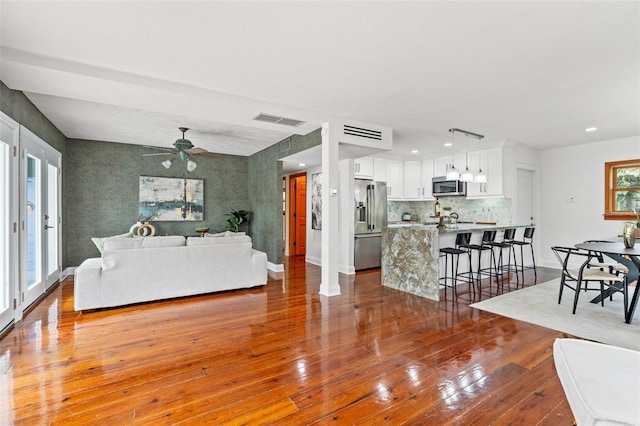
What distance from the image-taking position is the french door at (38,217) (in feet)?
11.5

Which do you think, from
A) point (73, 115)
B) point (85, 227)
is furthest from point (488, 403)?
point (85, 227)

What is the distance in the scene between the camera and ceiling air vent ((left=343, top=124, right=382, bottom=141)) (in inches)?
183

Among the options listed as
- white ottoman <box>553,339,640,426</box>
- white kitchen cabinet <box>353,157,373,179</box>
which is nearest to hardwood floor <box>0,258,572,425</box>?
white ottoman <box>553,339,640,426</box>

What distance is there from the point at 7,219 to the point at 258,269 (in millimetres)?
2917

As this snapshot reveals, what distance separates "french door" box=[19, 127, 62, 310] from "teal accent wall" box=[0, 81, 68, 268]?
0.45ft

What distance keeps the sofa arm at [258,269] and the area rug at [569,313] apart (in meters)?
3.05

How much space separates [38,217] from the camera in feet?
13.8

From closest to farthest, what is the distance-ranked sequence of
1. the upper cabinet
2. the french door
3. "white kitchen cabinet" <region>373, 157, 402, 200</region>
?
the french door, "white kitchen cabinet" <region>373, 157, 402, 200</region>, the upper cabinet

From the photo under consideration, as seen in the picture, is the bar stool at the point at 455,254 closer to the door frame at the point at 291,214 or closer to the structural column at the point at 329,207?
the structural column at the point at 329,207

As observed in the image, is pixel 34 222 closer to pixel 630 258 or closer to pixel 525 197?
pixel 630 258

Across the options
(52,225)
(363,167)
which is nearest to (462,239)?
(363,167)

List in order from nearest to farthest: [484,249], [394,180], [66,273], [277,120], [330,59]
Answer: [330,59] → [277,120] → [484,249] → [66,273] → [394,180]

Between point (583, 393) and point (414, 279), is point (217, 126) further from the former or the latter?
point (583, 393)

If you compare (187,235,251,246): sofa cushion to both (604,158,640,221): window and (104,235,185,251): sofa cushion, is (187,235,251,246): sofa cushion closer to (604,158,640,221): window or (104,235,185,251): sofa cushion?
(104,235,185,251): sofa cushion
